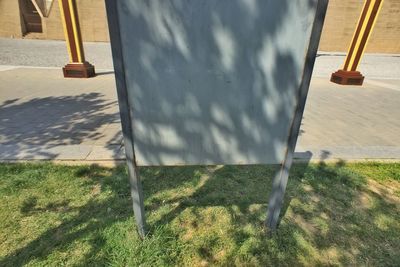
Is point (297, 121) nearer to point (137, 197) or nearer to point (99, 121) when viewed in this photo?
point (137, 197)

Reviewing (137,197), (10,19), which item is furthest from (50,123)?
(10,19)

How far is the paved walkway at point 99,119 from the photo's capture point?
165 inches

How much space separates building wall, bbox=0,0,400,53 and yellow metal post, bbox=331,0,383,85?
11.3m

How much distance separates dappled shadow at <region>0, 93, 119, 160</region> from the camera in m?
4.09

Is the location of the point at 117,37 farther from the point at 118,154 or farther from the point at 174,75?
the point at 118,154

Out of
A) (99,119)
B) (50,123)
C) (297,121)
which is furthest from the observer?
(99,119)

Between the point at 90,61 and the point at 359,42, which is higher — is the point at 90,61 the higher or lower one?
the lower one

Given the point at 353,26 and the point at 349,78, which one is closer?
the point at 349,78

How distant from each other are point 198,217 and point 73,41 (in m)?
7.87

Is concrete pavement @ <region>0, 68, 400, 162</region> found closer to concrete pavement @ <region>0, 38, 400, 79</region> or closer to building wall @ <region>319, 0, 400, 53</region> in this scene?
concrete pavement @ <region>0, 38, 400, 79</region>

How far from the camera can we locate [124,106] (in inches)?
Result: 81.8

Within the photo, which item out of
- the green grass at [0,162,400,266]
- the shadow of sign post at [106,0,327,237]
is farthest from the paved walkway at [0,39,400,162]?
the shadow of sign post at [106,0,327,237]

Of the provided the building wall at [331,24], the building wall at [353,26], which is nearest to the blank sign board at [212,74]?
the building wall at [331,24]

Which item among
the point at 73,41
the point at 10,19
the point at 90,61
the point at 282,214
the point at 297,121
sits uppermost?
the point at 297,121
